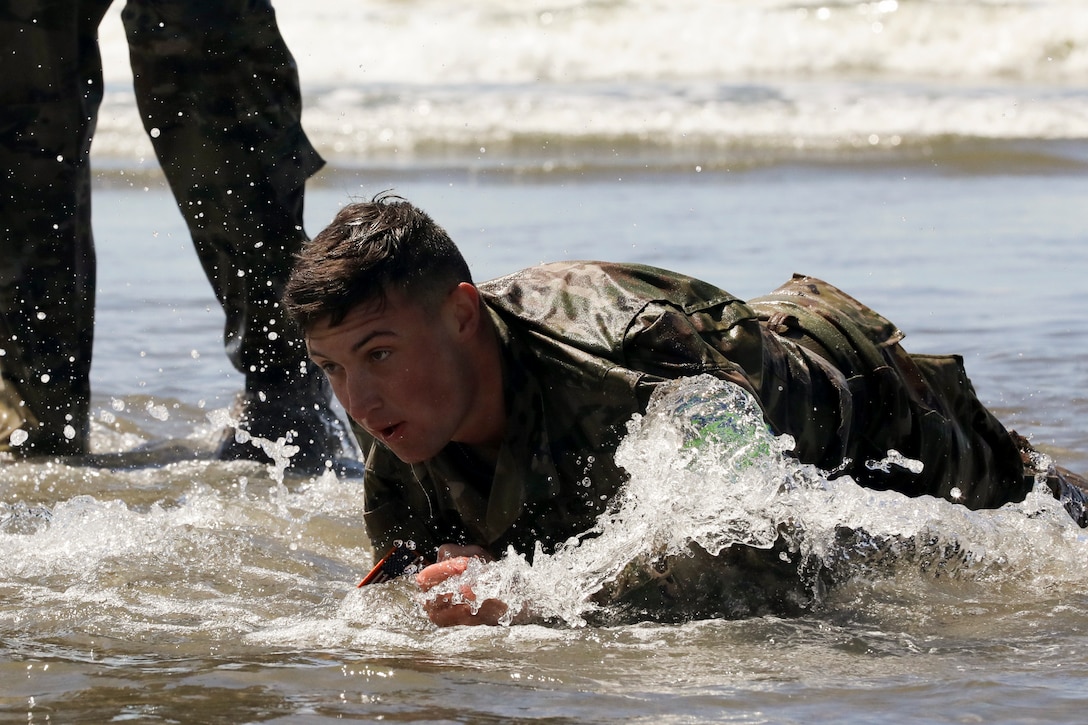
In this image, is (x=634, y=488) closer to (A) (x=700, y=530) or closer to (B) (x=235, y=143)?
(A) (x=700, y=530)

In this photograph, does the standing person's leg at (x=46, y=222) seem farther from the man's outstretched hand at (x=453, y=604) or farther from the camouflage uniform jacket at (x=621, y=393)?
the man's outstretched hand at (x=453, y=604)

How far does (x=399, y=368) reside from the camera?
2.97 meters

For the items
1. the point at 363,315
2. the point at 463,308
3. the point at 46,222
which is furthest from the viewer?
the point at 46,222

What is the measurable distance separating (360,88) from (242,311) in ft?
34.5

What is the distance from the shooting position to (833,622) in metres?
3.14

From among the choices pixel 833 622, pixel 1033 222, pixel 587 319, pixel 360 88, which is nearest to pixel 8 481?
pixel 587 319

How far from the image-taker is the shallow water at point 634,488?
2.77 m

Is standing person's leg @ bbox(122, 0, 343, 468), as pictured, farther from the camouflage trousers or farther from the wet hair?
the wet hair

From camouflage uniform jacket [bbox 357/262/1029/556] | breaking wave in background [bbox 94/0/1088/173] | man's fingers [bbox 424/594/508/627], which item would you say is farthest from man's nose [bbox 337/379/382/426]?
breaking wave in background [bbox 94/0/1088/173]

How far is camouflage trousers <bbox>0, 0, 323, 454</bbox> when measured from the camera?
4.67m

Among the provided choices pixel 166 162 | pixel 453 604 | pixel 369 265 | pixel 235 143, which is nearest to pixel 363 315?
pixel 369 265

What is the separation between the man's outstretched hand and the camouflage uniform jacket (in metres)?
0.16

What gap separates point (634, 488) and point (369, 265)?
62cm

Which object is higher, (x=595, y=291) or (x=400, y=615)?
(x=595, y=291)
